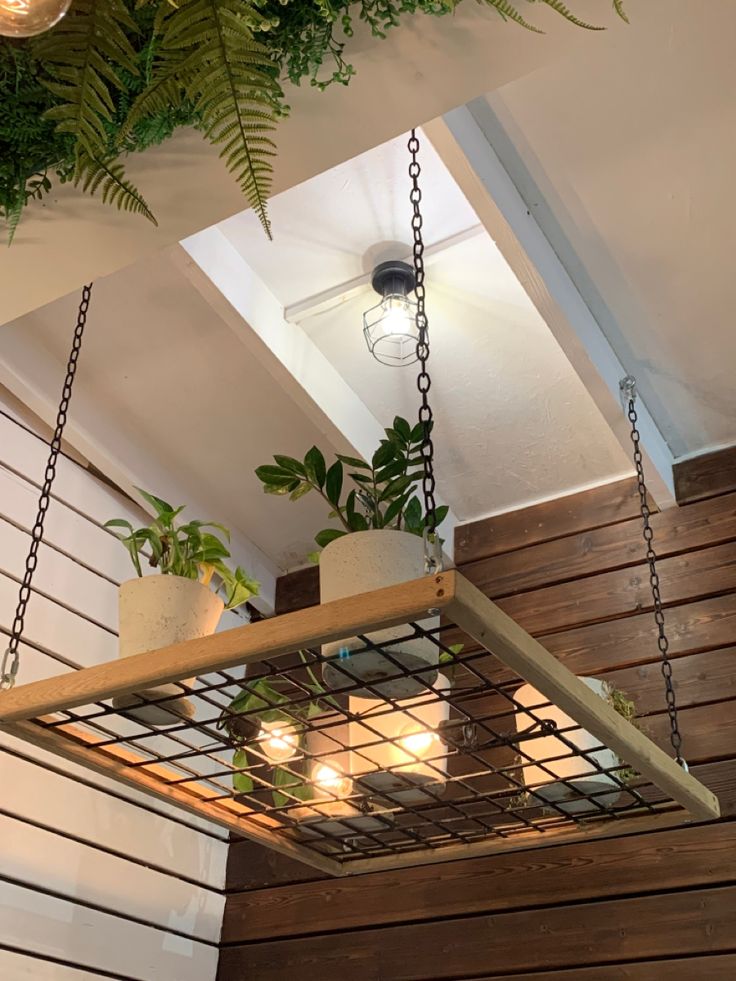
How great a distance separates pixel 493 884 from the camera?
9.05 ft

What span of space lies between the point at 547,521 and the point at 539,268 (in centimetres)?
102

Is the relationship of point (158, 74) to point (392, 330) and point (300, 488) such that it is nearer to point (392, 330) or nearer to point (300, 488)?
point (300, 488)

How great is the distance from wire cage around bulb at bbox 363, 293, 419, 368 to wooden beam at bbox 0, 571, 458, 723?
132 centimetres

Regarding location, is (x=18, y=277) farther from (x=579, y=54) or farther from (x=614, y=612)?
(x=614, y=612)

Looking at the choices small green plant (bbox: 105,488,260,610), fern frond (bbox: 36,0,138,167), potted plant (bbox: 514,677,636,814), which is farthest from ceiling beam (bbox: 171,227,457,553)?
fern frond (bbox: 36,0,138,167)

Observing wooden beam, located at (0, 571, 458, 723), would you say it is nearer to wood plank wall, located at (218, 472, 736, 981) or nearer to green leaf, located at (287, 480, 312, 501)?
green leaf, located at (287, 480, 312, 501)

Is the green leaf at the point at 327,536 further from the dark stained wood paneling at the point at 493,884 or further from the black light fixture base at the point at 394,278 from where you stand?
the dark stained wood paneling at the point at 493,884

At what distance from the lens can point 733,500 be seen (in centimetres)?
298

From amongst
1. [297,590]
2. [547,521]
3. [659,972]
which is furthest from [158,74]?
[297,590]

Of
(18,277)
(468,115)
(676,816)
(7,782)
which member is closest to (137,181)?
(18,277)

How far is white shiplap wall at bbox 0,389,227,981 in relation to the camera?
269cm

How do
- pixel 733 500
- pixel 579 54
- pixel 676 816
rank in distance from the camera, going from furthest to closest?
pixel 733 500 < pixel 579 54 < pixel 676 816

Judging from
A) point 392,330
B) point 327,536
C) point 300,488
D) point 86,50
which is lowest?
point 86,50

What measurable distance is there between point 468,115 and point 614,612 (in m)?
1.45
